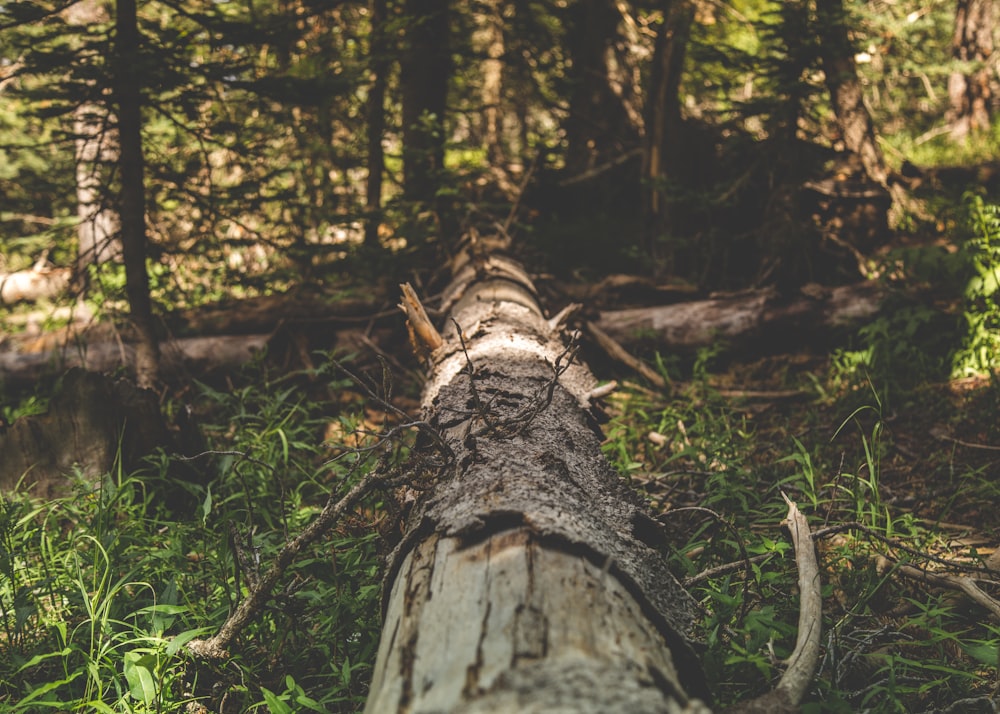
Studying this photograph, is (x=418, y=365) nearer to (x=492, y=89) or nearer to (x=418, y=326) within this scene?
(x=418, y=326)

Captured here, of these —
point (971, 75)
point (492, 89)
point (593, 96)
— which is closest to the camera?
point (593, 96)

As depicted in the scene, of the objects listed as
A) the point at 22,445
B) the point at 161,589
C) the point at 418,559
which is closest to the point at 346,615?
the point at 418,559

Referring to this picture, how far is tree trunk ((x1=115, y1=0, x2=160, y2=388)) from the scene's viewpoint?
12.1 ft

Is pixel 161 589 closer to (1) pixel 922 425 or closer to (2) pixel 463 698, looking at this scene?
(2) pixel 463 698

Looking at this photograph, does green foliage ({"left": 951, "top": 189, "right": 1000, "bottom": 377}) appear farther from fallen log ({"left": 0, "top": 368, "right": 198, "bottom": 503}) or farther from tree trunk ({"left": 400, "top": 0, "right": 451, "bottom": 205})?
fallen log ({"left": 0, "top": 368, "right": 198, "bottom": 503})

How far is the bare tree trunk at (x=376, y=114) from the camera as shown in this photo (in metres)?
5.85

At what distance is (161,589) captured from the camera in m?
2.45

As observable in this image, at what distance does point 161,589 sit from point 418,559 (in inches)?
53.1

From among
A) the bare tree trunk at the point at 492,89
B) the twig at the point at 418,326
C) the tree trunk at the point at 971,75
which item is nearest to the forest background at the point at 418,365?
the twig at the point at 418,326

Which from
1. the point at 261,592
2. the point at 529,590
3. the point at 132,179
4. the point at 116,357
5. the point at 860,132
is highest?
the point at 860,132

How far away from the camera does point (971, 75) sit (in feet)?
34.2

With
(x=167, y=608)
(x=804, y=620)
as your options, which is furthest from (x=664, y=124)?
(x=167, y=608)

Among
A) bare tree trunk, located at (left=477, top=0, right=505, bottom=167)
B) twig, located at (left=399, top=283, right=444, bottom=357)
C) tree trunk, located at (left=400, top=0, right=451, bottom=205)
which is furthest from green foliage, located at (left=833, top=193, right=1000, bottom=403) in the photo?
bare tree trunk, located at (left=477, top=0, right=505, bottom=167)

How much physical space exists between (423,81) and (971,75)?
9.49 metres
